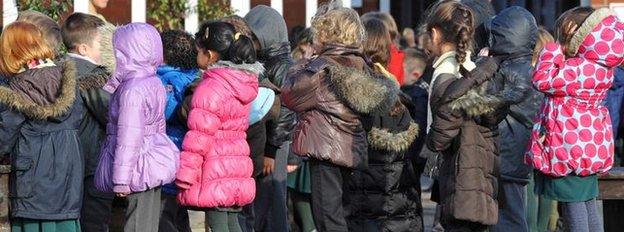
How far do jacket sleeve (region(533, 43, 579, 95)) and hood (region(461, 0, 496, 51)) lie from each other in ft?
2.71

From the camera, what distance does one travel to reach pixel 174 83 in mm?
8312

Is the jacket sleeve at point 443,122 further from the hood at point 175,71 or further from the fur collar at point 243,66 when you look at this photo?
the hood at point 175,71

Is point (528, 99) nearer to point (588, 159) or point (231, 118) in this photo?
point (588, 159)

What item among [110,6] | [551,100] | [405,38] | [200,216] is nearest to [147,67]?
[551,100]

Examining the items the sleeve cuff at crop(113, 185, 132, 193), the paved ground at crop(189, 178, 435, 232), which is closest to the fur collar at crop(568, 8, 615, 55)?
the sleeve cuff at crop(113, 185, 132, 193)

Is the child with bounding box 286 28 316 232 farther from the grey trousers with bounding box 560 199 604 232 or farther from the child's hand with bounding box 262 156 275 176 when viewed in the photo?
the grey trousers with bounding box 560 199 604 232

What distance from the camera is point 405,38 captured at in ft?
52.9

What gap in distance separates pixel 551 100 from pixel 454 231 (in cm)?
85

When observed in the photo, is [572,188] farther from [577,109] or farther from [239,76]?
[239,76]

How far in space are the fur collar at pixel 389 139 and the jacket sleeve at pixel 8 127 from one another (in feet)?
6.40

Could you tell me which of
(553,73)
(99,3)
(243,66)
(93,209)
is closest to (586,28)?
(553,73)

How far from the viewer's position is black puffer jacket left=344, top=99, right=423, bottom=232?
8609 millimetres

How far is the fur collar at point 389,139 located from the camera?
8.58 m

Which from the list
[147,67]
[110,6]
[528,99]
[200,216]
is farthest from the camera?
[110,6]
